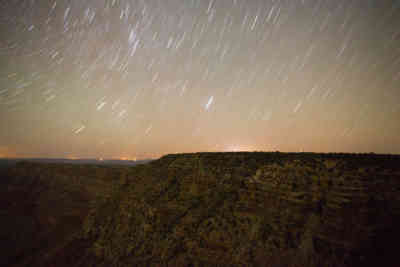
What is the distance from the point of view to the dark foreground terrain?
7.76m

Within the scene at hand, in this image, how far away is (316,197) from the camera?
30.3ft

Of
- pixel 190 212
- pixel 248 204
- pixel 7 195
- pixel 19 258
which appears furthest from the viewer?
pixel 7 195

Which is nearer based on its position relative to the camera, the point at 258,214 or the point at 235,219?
the point at 258,214

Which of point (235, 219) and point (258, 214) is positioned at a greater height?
point (258, 214)

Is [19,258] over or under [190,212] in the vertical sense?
under

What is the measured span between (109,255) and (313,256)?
1295 cm

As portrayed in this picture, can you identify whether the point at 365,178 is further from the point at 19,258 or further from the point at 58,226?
the point at 58,226

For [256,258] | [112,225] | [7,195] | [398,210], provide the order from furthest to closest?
[7,195] < [112,225] < [256,258] < [398,210]

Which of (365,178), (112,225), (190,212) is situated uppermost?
(365,178)

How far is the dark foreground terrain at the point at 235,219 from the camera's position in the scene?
305 inches

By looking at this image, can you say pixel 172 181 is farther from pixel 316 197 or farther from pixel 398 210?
pixel 398 210

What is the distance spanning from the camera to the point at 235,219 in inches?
420

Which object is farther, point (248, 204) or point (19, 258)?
point (19, 258)

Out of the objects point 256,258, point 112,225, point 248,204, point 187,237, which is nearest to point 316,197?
point 248,204
